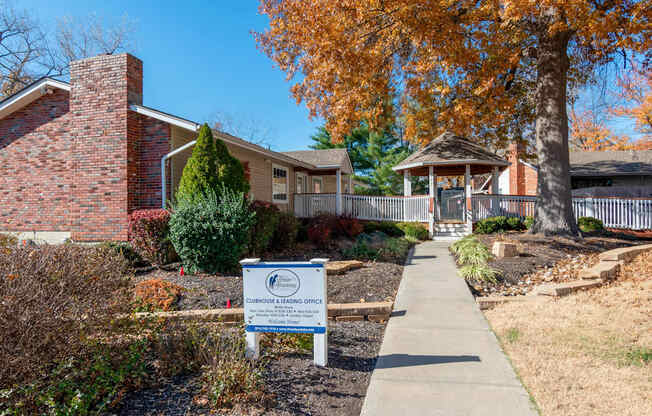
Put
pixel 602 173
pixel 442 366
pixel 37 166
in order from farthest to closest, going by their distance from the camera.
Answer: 1. pixel 602 173
2. pixel 37 166
3. pixel 442 366

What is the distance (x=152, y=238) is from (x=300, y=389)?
652 cm

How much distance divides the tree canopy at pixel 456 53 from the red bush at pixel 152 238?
18.7ft

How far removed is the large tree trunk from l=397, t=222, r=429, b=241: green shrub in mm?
4079

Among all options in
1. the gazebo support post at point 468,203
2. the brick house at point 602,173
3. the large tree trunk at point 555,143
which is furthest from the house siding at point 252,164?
the brick house at point 602,173

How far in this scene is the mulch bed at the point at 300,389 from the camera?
9.71 feet

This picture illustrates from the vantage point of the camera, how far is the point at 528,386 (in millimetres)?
3295

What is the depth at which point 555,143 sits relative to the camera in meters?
11.5

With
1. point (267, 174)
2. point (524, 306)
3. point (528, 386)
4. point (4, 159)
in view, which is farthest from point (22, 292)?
point (267, 174)

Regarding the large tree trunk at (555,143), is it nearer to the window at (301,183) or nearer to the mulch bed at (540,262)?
the mulch bed at (540,262)

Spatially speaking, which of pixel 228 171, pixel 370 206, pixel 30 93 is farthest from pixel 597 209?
pixel 30 93

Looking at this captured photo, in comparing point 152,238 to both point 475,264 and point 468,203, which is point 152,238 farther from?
point 468,203

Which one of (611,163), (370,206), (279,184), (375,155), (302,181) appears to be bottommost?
(370,206)

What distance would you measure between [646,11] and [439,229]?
30.1 feet

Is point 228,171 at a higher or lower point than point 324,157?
lower
